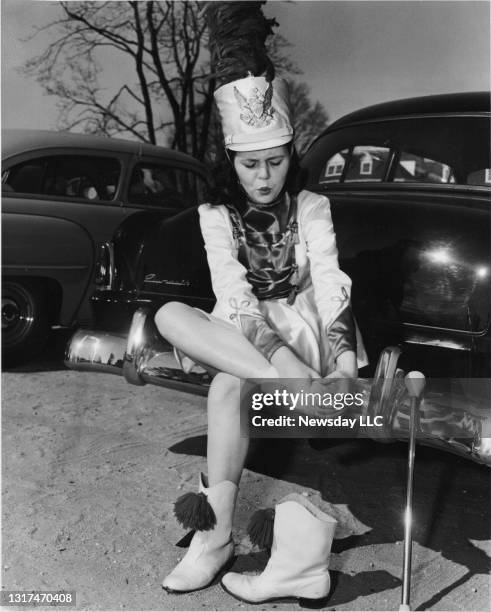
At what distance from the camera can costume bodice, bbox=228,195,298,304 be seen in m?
2.26

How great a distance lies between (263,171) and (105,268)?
1.46m

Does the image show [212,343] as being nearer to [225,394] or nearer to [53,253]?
[225,394]

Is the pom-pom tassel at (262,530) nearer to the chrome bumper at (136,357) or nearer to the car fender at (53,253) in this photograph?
the chrome bumper at (136,357)

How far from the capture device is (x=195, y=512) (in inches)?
77.1

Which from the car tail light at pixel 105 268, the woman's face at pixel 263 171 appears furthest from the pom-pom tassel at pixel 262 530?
the car tail light at pixel 105 268

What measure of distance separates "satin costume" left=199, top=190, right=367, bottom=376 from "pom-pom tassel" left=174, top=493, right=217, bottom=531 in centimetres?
45

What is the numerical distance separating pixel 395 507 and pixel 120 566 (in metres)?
1.01

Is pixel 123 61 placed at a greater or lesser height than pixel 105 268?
greater

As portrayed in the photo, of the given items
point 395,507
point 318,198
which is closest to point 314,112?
point 318,198

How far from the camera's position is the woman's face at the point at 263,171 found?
2111 mm

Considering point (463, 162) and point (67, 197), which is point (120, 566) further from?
point (67, 197)

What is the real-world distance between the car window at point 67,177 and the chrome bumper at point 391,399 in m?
2.12

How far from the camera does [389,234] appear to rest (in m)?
2.55

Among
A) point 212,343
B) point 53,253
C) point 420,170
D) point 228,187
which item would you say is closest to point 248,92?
point 228,187
